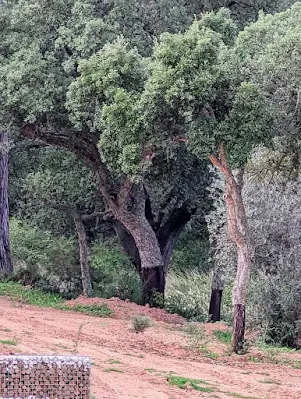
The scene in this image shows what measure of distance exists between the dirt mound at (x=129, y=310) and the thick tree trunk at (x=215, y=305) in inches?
69.4

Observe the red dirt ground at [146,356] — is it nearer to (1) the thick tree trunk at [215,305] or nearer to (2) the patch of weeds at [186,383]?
(2) the patch of weeds at [186,383]

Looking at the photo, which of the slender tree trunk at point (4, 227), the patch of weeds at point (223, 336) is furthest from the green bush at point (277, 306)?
the slender tree trunk at point (4, 227)

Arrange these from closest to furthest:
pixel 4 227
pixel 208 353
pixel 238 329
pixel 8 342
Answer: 1. pixel 8 342
2. pixel 208 353
3. pixel 238 329
4. pixel 4 227

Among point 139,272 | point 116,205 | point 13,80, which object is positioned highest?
point 13,80

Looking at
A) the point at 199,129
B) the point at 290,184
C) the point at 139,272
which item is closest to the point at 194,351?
the point at 199,129

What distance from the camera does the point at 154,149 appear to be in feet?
54.9

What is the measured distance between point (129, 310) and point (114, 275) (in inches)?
180

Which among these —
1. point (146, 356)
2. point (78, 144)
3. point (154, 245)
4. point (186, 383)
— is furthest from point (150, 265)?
point (186, 383)

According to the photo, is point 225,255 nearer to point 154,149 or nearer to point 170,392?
point 154,149

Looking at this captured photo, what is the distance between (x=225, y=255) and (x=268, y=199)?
5.51ft

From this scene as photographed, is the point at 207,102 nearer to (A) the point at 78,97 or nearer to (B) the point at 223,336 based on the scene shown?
(A) the point at 78,97

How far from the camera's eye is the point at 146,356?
1380cm

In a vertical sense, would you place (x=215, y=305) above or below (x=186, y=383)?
above

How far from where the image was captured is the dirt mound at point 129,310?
1997cm
